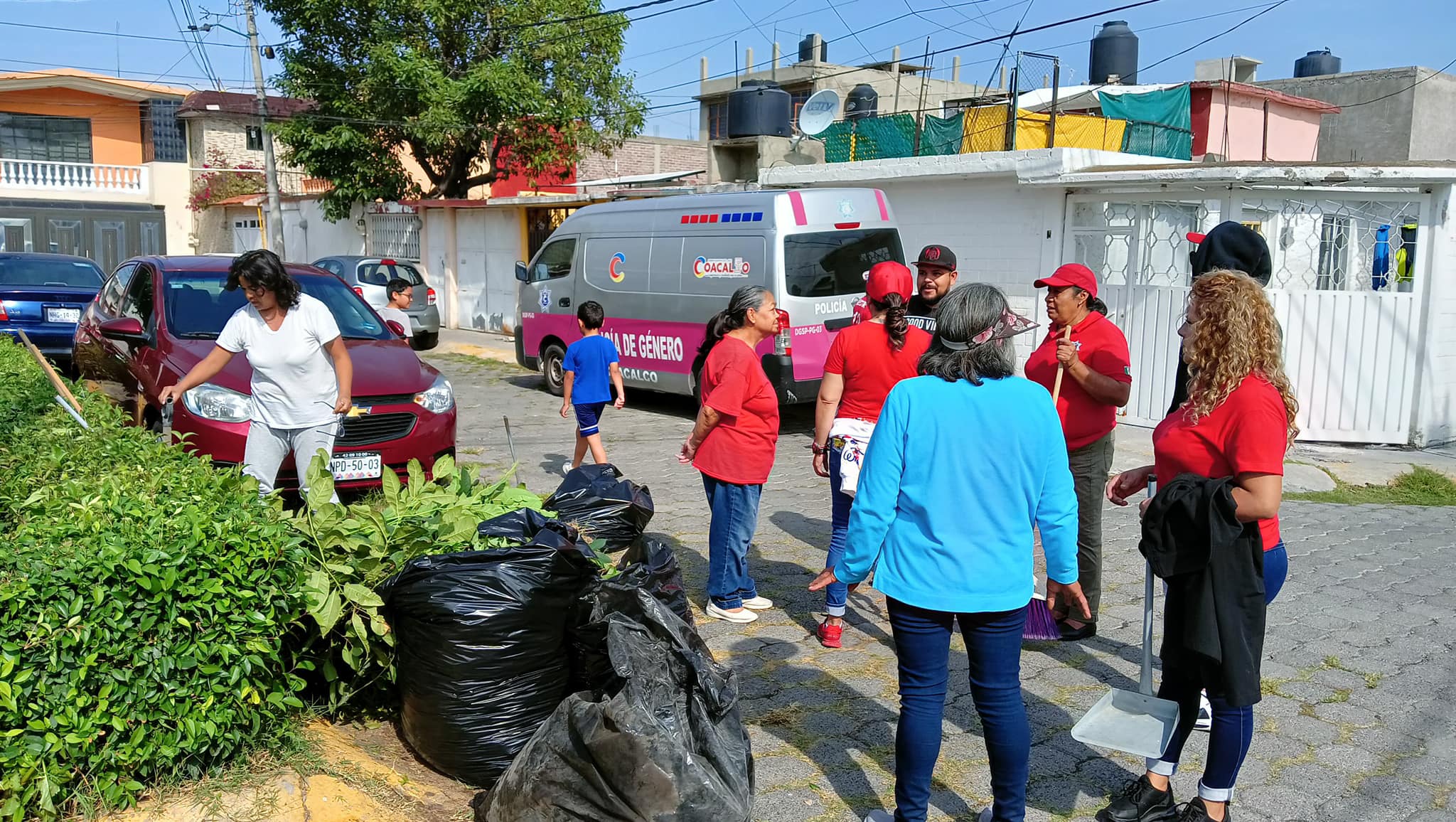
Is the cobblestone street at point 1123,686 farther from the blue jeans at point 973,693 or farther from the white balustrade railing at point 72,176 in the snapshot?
the white balustrade railing at point 72,176

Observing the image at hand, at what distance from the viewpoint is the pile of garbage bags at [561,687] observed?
2.92m

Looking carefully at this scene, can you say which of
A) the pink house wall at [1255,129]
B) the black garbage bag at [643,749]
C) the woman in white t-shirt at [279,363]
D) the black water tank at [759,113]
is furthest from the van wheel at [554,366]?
the pink house wall at [1255,129]

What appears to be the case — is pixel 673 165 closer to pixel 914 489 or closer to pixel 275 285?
pixel 275 285

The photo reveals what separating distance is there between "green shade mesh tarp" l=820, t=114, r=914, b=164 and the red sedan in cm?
914

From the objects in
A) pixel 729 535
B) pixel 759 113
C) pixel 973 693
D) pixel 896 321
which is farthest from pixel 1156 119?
pixel 973 693

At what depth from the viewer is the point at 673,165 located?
1441 inches

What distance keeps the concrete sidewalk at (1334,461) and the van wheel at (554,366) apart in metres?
6.67

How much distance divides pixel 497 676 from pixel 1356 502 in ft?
26.0

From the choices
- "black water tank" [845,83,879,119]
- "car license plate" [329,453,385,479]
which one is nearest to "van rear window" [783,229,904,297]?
"car license plate" [329,453,385,479]

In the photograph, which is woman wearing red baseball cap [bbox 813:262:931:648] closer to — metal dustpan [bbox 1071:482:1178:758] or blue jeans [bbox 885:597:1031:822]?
metal dustpan [bbox 1071:482:1178:758]

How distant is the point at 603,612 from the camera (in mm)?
3453

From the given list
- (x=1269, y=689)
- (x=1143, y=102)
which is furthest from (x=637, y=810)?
(x=1143, y=102)

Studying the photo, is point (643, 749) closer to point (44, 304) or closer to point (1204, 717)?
point (1204, 717)

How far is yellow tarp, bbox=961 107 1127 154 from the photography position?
14.2 m
